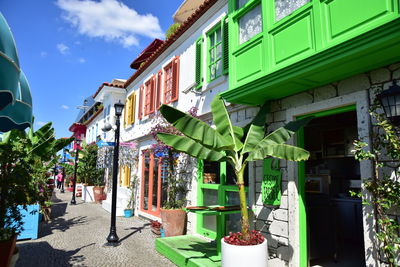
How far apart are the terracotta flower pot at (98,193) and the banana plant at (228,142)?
13.2m

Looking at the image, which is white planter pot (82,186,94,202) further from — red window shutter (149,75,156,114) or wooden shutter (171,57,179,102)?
wooden shutter (171,57,179,102)

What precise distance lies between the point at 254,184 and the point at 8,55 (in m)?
4.65

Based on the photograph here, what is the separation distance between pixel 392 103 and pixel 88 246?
7.23 metres

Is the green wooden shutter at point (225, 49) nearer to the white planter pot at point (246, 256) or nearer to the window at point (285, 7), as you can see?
the window at point (285, 7)

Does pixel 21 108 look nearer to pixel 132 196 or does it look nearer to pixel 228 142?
pixel 228 142

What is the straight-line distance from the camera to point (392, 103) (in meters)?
3.38

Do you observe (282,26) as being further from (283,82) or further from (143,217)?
(143,217)

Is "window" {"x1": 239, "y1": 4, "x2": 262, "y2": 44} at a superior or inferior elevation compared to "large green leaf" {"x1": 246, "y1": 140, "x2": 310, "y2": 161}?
superior

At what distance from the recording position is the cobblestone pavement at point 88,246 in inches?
235

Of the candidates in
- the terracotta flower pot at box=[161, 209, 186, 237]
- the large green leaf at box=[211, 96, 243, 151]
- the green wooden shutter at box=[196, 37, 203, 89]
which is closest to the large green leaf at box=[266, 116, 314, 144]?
the large green leaf at box=[211, 96, 243, 151]

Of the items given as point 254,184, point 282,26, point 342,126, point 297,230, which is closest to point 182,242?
point 254,184

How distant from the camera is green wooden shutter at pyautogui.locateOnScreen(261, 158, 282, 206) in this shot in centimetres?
511

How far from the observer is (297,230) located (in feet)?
15.5

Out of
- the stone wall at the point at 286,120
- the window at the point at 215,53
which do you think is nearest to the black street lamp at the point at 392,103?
the stone wall at the point at 286,120
